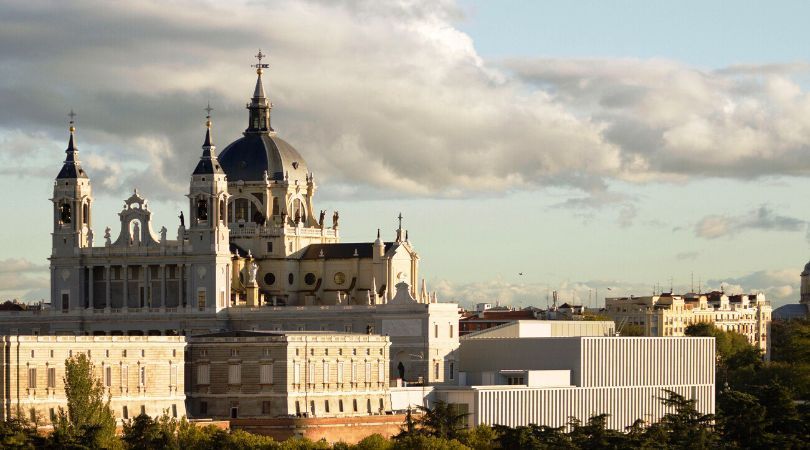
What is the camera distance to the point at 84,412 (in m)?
153

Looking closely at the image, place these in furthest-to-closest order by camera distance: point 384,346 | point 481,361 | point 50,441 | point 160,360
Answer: point 481,361, point 384,346, point 160,360, point 50,441

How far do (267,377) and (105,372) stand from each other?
14075 millimetres

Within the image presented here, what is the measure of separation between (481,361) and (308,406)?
26.7m

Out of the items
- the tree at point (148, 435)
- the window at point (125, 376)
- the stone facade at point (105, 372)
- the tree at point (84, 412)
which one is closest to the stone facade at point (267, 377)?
the stone facade at point (105, 372)

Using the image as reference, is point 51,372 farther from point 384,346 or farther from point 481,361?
point 481,361

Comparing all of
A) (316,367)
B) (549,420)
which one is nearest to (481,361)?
(549,420)

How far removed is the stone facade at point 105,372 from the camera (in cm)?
15638

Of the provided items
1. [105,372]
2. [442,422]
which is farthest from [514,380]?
[105,372]

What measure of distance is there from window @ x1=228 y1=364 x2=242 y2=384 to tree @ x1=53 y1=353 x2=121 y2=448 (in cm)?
1393

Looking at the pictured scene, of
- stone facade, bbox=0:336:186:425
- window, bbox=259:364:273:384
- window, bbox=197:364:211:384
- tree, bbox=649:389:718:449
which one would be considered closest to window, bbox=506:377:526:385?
tree, bbox=649:389:718:449

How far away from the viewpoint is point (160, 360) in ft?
550

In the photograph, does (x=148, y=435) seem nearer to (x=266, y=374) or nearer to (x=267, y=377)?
(x=267, y=377)

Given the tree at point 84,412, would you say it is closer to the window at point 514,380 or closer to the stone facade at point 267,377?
the stone facade at point 267,377

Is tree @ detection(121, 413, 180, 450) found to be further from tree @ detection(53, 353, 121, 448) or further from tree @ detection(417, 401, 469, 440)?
tree @ detection(417, 401, 469, 440)
